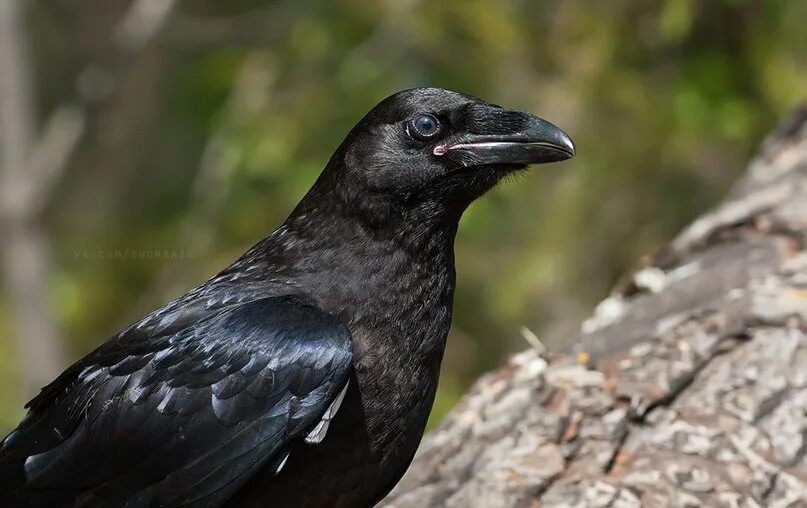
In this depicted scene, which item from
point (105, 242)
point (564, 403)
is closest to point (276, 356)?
point (564, 403)

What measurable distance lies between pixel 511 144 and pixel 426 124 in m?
0.26

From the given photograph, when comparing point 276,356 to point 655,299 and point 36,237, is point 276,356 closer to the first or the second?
point 655,299

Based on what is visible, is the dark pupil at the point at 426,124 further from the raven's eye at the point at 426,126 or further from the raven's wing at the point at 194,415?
the raven's wing at the point at 194,415

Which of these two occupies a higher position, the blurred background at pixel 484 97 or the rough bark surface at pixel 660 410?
the blurred background at pixel 484 97

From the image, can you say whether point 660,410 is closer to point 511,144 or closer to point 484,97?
point 511,144

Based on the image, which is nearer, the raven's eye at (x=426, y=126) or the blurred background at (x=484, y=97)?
the raven's eye at (x=426, y=126)

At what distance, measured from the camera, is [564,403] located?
377cm

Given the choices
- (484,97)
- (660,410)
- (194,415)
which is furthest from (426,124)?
(484,97)

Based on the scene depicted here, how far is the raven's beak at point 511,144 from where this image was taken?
3.19m

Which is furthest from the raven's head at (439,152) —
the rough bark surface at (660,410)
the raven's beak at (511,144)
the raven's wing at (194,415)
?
the rough bark surface at (660,410)

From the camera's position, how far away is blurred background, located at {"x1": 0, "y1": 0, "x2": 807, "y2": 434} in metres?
5.84

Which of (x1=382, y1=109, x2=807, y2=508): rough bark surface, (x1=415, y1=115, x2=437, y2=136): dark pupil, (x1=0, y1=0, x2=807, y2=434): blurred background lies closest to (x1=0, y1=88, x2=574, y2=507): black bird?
(x1=415, y1=115, x2=437, y2=136): dark pupil

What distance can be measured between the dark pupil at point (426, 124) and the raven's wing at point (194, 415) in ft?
2.13

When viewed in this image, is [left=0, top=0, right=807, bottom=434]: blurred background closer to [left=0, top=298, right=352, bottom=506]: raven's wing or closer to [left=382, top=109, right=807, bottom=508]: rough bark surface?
[left=382, top=109, right=807, bottom=508]: rough bark surface
